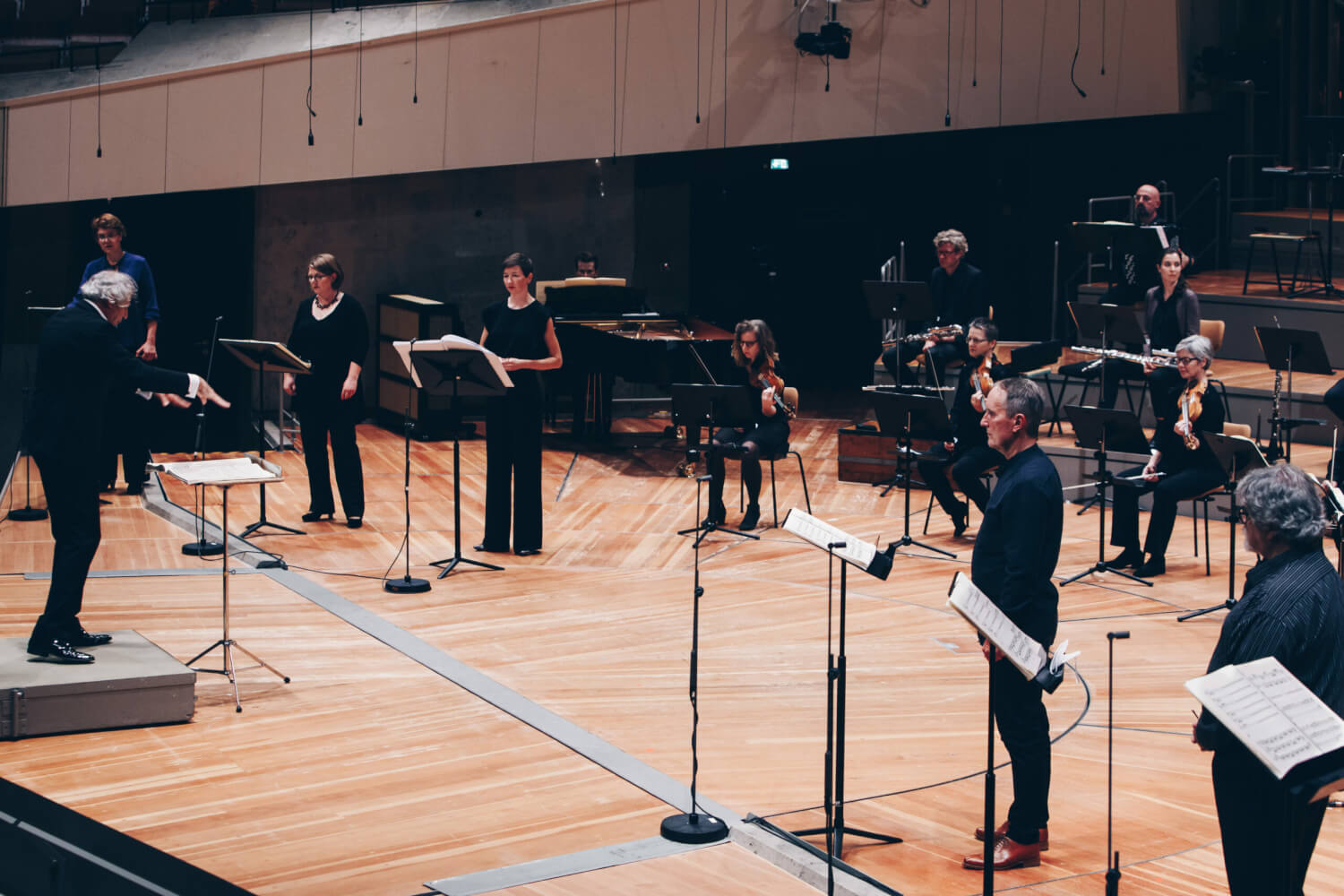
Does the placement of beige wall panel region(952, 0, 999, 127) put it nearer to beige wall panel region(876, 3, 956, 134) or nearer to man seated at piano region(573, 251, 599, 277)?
beige wall panel region(876, 3, 956, 134)

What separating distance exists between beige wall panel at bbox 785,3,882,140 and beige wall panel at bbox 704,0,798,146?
10 cm

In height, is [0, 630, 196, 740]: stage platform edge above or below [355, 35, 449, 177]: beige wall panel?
below

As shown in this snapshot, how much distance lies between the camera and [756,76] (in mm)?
10977

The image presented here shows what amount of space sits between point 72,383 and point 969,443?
14.7 ft

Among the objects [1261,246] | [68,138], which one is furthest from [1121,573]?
[68,138]

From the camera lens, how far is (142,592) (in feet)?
21.2

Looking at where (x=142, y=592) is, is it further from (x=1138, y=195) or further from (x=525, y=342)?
(x=1138, y=195)

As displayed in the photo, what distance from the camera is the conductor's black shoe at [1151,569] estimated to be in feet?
23.4

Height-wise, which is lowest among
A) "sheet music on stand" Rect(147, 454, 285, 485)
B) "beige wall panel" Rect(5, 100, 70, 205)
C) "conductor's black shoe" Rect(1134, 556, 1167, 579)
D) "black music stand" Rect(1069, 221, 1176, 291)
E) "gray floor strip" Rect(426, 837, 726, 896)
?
"gray floor strip" Rect(426, 837, 726, 896)

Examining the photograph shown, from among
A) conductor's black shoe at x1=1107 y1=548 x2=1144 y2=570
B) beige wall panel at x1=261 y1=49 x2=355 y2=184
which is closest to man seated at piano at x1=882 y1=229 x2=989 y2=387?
conductor's black shoe at x1=1107 y1=548 x2=1144 y2=570

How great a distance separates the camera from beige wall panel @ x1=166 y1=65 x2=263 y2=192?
31.7 feet

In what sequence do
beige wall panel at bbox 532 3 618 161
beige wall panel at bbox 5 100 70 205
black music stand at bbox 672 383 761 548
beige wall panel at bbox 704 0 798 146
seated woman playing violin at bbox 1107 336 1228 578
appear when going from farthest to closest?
Answer: beige wall panel at bbox 704 0 798 146 → beige wall panel at bbox 532 3 618 161 → beige wall panel at bbox 5 100 70 205 → black music stand at bbox 672 383 761 548 → seated woman playing violin at bbox 1107 336 1228 578

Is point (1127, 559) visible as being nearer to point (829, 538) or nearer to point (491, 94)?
point (829, 538)

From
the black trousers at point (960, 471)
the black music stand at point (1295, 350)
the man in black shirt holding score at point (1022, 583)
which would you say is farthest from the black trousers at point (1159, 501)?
the man in black shirt holding score at point (1022, 583)
